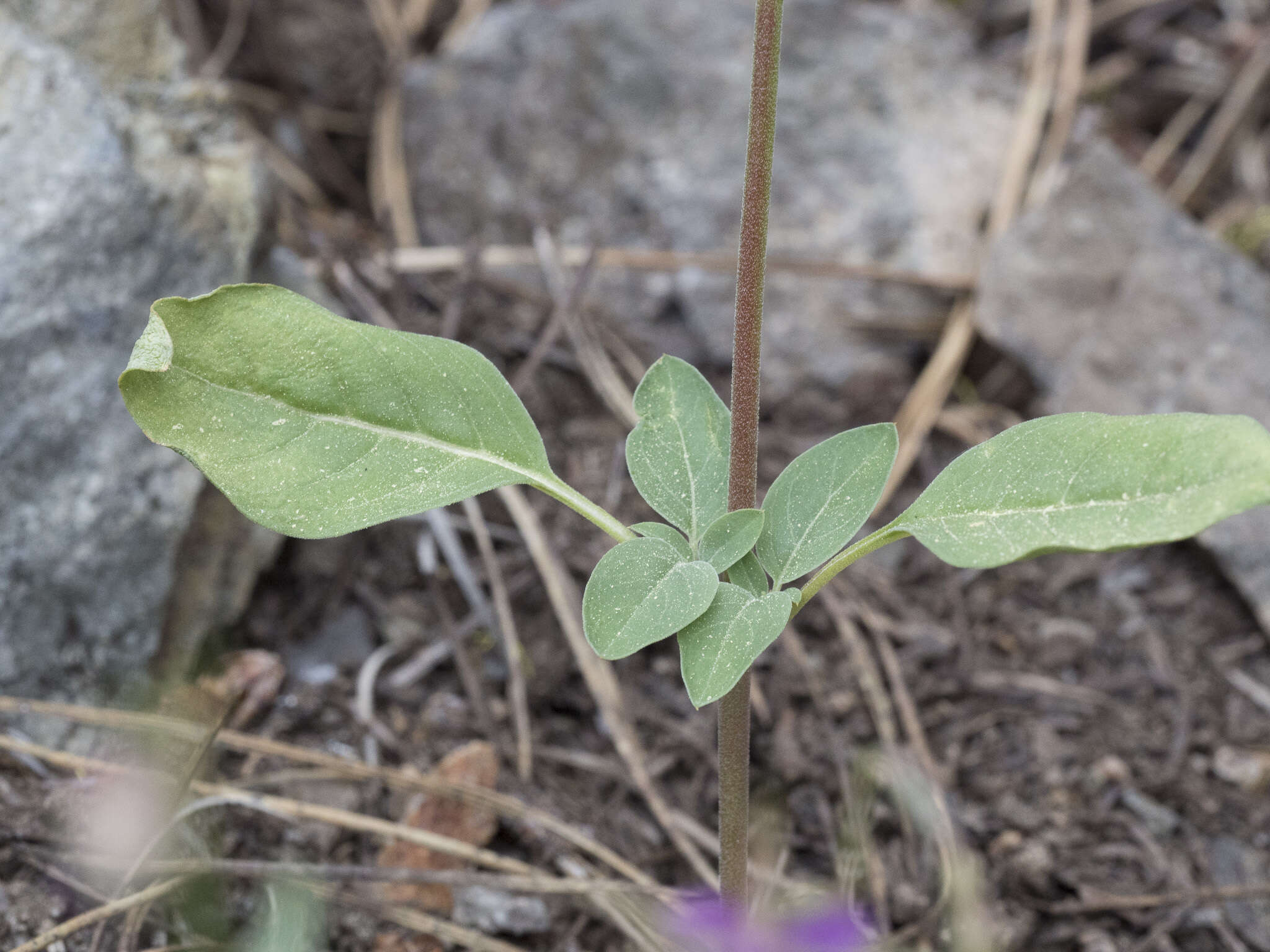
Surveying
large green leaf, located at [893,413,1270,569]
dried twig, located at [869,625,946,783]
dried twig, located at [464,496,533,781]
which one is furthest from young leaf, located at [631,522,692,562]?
dried twig, located at [869,625,946,783]

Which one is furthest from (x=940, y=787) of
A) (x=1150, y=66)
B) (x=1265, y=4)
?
(x=1265, y=4)

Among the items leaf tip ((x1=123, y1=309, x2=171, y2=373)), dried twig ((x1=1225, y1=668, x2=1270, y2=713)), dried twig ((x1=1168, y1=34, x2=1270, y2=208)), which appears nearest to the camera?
leaf tip ((x1=123, y1=309, x2=171, y2=373))

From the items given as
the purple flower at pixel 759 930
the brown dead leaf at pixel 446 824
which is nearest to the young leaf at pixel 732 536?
the purple flower at pixel 759 930

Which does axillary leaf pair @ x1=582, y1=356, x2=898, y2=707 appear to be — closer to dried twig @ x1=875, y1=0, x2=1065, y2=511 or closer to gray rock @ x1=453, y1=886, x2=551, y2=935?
gray rock @ x1=453, y1=886, x2=551, y2=935

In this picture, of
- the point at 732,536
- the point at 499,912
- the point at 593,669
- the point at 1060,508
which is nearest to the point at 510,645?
the point at 593,669

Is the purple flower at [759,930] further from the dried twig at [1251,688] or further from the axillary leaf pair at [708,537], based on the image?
the dried twig at [1251,688]

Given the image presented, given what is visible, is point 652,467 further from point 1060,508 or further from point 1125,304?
point 1125,304
